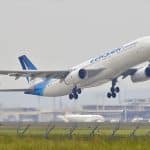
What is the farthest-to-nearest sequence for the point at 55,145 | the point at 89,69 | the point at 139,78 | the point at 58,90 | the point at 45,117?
the point at 45,117 → the point at 58,90 → the point at 139,78 → the point at 89,69 → the point at 55,145

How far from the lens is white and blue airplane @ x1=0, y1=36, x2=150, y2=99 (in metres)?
53.2

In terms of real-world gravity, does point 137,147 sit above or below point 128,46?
below

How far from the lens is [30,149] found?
25.6m

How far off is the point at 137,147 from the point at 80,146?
2694 mm

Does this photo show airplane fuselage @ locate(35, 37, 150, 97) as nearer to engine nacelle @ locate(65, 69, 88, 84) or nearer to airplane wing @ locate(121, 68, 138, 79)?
engine nacelle @ locate(65, 69, 88, 84)

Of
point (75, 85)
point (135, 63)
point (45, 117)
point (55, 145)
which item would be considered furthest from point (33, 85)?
point (45, 117)

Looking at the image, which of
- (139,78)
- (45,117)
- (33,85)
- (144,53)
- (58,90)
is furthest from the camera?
(45,117)

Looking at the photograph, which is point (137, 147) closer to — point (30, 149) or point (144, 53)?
point (30, 149)

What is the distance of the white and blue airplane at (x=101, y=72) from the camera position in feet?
174

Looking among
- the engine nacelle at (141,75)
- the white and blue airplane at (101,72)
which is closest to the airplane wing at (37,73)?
the white and blue airplane at (101,72)

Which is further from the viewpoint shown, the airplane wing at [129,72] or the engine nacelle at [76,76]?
the airplane wing at [129,72]

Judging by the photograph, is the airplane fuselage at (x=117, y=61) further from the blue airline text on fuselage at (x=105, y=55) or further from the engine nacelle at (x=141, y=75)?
the engine nacelle at (x=141, y=75)

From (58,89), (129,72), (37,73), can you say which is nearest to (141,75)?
(129,72)

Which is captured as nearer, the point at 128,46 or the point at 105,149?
the point at 105,149
